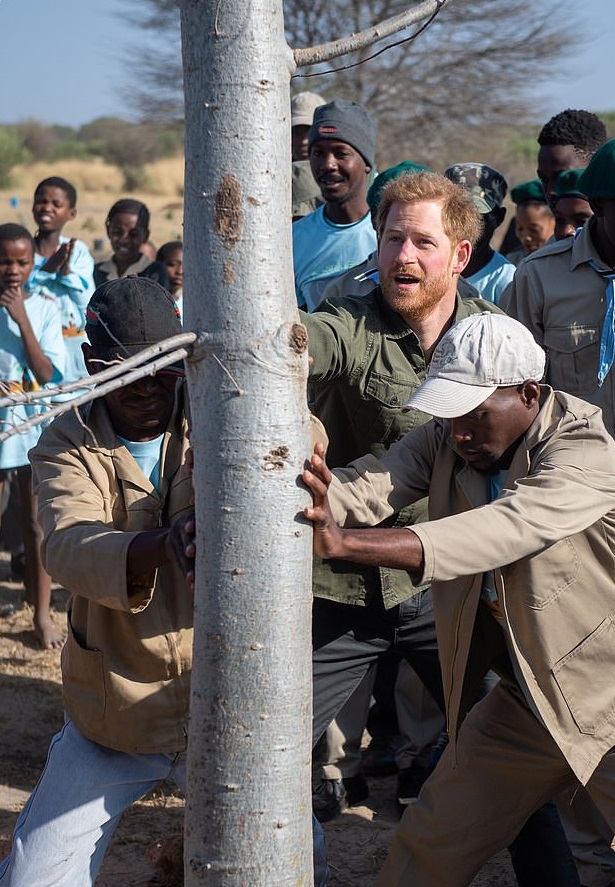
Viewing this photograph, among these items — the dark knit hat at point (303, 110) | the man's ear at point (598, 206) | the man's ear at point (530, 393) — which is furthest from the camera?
the dark knit hat at point (303, 110)

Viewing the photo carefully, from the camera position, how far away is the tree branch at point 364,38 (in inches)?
93.3

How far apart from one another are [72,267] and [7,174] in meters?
28.9

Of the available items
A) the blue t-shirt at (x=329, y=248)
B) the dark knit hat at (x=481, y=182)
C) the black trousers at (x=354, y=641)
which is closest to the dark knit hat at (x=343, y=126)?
the blue t-shirt at (x=329, y=248)

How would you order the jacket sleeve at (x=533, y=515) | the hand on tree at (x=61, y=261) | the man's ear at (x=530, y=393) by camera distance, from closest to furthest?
the jacket sleeve at (x=533, y=515) < the man's ear at (x=530, y=393) < the hand on tree at (x=61, y=261)

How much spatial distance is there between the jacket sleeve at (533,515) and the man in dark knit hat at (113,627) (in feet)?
2.42

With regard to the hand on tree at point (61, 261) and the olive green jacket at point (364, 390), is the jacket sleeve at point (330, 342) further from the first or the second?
the hand on tree at point (61, 261)

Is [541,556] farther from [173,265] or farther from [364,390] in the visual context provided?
[173,265]

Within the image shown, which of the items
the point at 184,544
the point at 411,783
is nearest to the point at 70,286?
the point at 411,783

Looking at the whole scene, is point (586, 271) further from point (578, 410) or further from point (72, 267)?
point (72, 267)

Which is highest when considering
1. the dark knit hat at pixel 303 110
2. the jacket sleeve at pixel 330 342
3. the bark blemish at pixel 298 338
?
the dark knit hat at pixel 303 110

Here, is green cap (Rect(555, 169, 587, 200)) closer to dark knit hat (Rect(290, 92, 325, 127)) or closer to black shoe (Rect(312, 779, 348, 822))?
dark knit hat (Rect(290, 92, 325, 127))

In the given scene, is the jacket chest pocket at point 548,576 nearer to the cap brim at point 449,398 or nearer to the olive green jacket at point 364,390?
the cap brim at point 449,398

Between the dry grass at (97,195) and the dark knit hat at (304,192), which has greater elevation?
the dry grass at (97,195)

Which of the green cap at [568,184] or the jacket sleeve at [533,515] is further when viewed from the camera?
the green cap at [568,184]
